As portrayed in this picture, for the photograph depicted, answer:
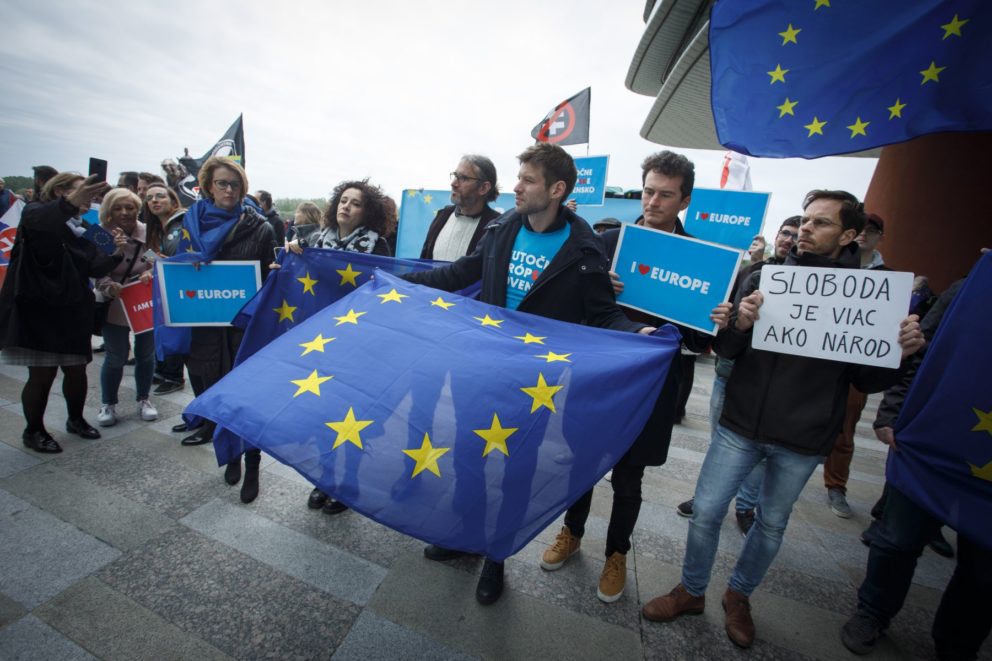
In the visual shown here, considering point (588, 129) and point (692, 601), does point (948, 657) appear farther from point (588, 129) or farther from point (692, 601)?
point (588, 129)

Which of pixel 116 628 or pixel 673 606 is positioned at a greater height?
pixel 673 606

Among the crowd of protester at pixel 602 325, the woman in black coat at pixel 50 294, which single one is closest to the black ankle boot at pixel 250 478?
the crowd of protester at pixel 602 325

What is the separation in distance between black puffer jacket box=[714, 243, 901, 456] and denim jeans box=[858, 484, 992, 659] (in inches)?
25.9

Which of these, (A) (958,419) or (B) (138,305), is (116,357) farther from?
(A) (958,419)

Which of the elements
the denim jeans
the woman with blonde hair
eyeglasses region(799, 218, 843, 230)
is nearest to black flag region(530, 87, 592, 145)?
the woman with blonde hair

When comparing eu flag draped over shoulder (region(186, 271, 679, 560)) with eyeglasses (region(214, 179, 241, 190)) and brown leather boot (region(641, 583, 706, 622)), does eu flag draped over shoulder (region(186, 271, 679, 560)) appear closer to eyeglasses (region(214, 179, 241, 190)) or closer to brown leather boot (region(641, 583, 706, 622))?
brown leather boot (region(641, 583, 706, 622))

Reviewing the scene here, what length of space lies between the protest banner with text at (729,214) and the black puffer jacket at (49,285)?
561 cm

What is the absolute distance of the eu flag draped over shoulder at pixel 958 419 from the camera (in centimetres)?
180

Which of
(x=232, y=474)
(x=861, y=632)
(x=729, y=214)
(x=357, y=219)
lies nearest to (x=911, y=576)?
(x=861, y=632)

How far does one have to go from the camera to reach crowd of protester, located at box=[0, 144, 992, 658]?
2.07 meters

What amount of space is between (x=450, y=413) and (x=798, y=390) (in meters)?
1.65

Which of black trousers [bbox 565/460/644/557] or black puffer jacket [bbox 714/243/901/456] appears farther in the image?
black trousers [bbox 565/460/644/557]

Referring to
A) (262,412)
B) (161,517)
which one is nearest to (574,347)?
(262,412)

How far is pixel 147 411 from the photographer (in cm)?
414
